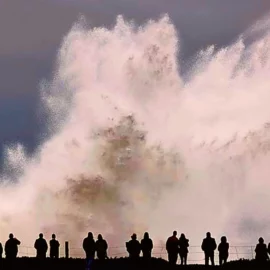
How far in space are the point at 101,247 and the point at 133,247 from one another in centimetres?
241

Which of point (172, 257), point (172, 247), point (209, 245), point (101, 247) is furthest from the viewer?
point (101, 247)

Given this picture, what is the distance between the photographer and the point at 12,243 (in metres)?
61.9

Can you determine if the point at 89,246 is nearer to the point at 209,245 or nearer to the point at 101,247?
the point at 101,247

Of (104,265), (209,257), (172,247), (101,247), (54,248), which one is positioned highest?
(54,248)

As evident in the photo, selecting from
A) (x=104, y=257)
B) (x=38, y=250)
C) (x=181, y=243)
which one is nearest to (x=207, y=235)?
(x=181, y=243)

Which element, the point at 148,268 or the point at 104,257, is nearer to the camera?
the point at 148,268

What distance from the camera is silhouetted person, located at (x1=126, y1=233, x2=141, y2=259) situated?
208 ft

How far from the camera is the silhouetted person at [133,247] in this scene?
63406 millimetres

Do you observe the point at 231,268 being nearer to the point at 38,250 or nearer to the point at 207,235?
the point at 207,235

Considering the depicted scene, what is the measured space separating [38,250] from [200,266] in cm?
1188

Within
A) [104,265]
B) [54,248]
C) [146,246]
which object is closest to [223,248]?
[146,246]

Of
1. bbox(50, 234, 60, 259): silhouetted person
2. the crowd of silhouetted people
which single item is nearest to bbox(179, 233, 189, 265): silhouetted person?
the crowd of silhouetted people

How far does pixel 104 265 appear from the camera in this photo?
61.0m

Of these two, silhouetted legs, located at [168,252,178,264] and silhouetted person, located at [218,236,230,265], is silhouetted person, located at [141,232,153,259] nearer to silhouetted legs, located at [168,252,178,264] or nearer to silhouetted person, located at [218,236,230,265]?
silhouetted legs, located at [168,252,178,264]
